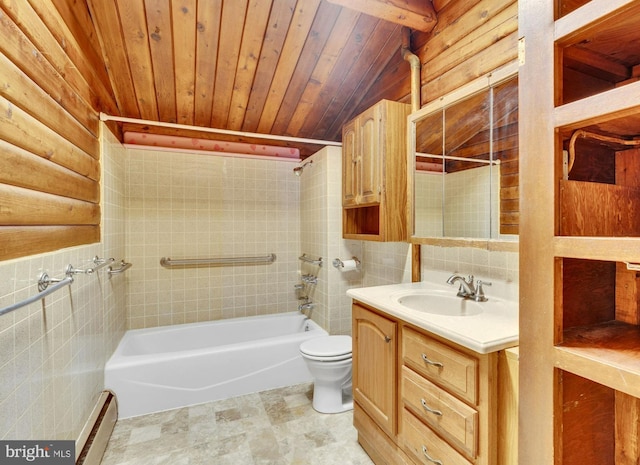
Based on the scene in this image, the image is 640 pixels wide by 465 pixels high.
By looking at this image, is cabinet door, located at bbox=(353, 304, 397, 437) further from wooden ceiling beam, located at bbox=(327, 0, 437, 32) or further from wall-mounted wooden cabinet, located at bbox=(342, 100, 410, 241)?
wooden ceiling beam, located at bbox=(327, 0, 437, 32)

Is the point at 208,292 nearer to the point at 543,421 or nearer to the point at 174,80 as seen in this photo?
the point at 174,80

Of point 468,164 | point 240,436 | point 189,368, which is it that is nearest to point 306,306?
point 189,368

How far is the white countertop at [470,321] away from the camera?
105 cm

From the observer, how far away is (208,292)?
10.2ft

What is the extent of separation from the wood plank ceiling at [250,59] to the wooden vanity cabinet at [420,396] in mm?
1662

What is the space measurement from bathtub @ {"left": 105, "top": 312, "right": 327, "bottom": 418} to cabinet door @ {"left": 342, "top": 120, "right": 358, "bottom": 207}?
1.20 metres

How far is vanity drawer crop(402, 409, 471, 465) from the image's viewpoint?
1.15 meters

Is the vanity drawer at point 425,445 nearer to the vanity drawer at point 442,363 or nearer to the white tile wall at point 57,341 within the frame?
the vanity drawer at point 442,363

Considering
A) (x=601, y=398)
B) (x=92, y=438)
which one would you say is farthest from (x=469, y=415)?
(x=92, y=438)

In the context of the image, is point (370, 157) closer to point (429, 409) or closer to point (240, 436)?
point (429, 409)

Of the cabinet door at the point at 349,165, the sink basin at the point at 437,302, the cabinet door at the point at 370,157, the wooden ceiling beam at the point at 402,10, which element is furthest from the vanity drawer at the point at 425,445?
the wooden ceiling beam at the point at 402,10

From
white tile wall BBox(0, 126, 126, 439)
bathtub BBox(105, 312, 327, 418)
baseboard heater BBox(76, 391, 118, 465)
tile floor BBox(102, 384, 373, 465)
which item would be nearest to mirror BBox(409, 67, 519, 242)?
tile floor BBox(102, 384, 373, 465)

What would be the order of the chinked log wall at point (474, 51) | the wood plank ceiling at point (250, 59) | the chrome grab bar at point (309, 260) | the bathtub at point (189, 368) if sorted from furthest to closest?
the chrome grab bar at point (309, 260) < the bathtub at point (189, 368) < the wood plank ceiling at point (250, 59) < the chinked log wall at point (474, 51)

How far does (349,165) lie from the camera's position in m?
2.36
